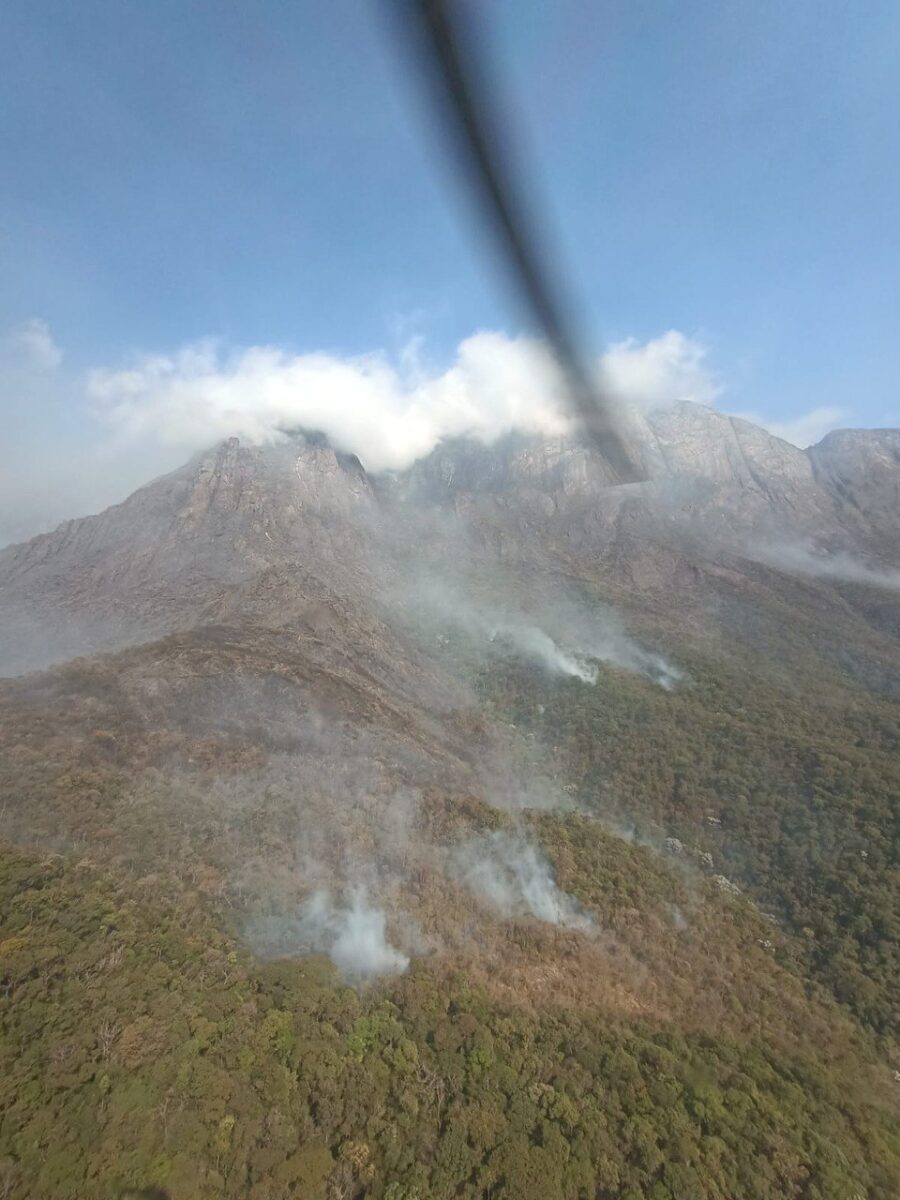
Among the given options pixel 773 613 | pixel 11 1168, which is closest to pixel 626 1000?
pixel 11 1168

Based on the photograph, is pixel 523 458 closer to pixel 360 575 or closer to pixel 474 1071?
pixel 360 575

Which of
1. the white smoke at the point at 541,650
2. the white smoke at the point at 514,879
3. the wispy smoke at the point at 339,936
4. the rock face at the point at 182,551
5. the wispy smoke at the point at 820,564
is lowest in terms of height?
the white smoke at the point at 514,879

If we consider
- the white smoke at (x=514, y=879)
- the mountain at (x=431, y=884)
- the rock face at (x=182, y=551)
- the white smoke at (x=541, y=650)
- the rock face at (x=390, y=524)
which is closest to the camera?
the mountain at (x=431, y=884)

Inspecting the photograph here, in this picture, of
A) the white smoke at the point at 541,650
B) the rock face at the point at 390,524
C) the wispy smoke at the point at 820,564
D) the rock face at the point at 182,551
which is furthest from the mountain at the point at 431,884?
the wispy smoke at the point at 820,564

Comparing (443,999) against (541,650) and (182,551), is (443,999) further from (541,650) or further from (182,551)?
(182,551)

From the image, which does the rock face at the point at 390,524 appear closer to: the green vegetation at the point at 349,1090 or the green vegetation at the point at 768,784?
the green vegetation at the point at 768,784

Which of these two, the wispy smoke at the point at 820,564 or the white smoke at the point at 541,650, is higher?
the wispy smoke at the point at 820,564

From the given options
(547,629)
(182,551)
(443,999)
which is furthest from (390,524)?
(443,999)

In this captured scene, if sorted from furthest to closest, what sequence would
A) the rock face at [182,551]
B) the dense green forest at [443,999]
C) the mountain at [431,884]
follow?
the rock face at [182,551] < the mountain at [431,884] < the dense green forest at [443,999]
